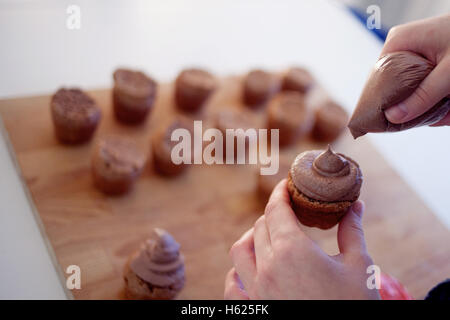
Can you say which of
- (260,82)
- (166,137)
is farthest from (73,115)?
(260,82)

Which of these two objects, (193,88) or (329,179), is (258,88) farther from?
(329,179)

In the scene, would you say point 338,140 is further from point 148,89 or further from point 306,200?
point 306,200

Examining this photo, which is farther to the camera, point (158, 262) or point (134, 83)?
point (134, 83)

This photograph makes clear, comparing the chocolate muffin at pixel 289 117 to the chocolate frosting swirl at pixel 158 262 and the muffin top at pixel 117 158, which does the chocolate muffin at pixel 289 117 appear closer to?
the muffin top at pixel 117 158

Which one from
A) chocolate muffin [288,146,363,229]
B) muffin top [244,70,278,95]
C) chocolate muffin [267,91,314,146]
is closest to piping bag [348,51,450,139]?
chocolate muffin [288,146,363,229]

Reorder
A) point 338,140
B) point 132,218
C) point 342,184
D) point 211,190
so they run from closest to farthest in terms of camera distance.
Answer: point 342,184 → point 132,218 → point 211,190 → point 338,140

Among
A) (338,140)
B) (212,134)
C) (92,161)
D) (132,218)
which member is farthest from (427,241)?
(92,161)
